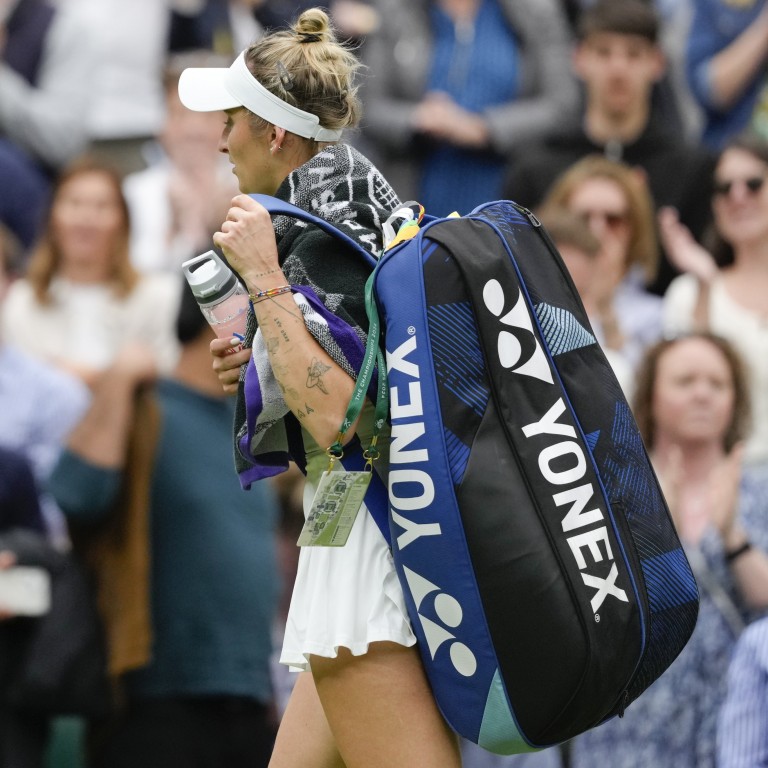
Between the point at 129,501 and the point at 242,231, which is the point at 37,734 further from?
the point at 242,231

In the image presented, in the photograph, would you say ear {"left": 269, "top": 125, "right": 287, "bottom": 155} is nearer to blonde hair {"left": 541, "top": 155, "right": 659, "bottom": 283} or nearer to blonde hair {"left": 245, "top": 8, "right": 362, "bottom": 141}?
blonde hair {"left": 245, "top": 8, "right": 362, "bottom": 141}

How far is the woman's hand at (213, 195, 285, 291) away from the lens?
3.11 meters

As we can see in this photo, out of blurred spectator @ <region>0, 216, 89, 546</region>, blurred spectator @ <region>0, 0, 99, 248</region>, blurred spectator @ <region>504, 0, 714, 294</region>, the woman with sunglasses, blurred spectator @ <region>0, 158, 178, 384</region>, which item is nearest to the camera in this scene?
blurred spectator @ <region>0, 216, 89, 546</region>

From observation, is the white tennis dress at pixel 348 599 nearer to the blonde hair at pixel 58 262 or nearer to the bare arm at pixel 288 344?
the bare arm at pixel 288 344

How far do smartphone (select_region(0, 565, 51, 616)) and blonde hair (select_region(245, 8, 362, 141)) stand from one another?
241cm

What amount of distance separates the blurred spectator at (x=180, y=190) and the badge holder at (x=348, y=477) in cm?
471

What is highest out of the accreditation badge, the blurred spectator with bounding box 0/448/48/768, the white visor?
the white visor

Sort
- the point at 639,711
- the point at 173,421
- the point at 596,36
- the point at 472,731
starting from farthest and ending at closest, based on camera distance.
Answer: the point at 596,36 → the point at 173,421 → the point at 639,711 → the point at 472,731

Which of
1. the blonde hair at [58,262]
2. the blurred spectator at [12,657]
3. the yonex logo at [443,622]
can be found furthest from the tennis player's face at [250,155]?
the blonde hair at [58,262]

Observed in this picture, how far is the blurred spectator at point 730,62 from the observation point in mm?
8102

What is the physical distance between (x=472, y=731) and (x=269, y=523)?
9.46 ft

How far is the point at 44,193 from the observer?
8.29 m

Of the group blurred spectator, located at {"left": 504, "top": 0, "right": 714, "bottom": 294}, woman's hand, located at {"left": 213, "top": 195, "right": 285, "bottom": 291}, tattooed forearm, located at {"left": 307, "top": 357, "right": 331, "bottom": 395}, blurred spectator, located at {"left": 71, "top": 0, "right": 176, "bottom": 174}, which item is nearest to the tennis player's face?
woman's hand, located at {"left": 213, "top": 195, "right": 285, "bottom": 291}

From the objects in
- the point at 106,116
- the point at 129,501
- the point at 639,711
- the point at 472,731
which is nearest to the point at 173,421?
the point at 129,501
